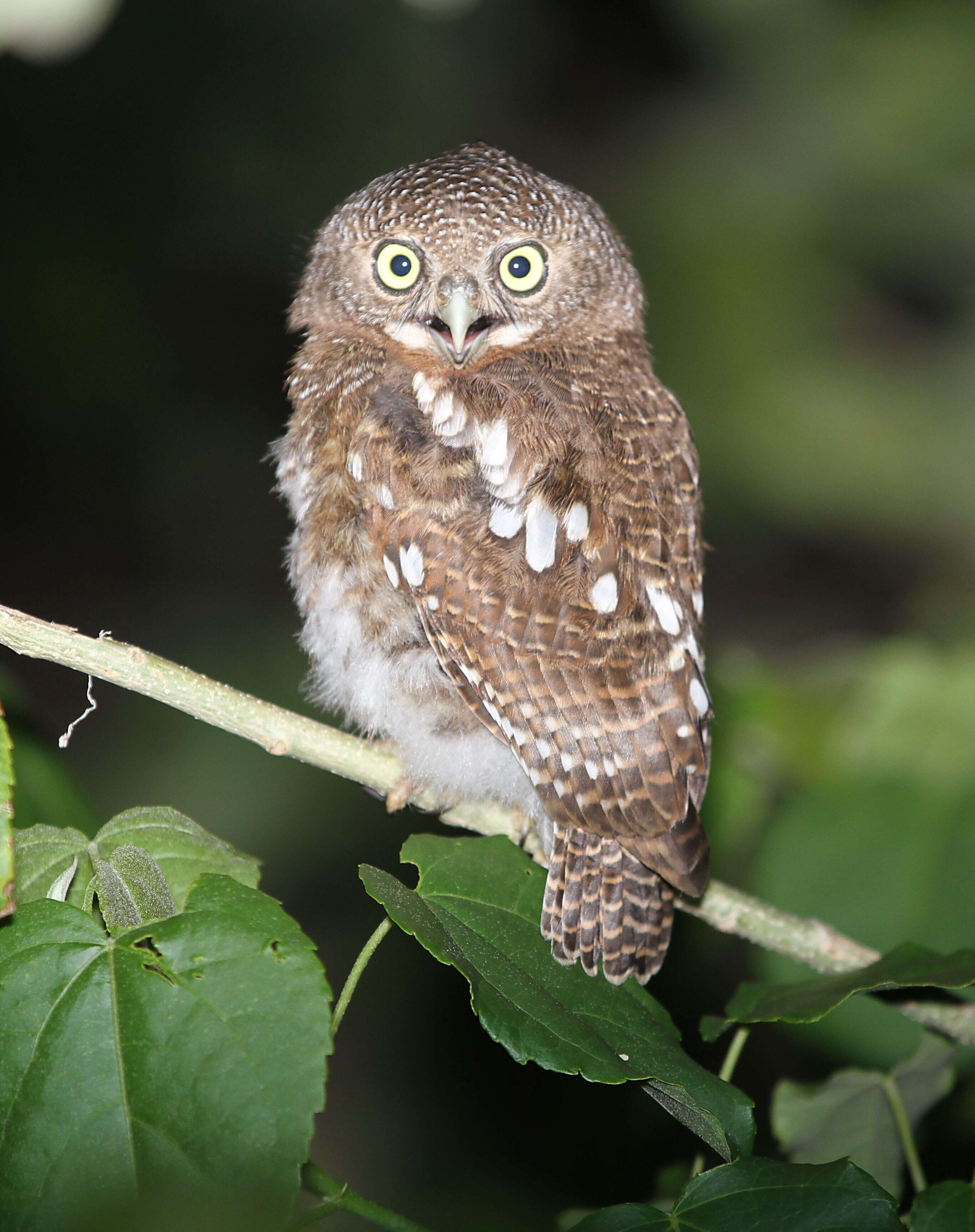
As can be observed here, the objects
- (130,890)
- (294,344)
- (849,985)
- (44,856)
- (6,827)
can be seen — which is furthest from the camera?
(294,344)

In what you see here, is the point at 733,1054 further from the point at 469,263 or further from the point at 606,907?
the point at 469,263

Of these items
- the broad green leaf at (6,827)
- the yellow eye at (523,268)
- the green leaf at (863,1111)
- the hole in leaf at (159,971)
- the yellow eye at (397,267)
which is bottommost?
the green leaf at (863,1111)

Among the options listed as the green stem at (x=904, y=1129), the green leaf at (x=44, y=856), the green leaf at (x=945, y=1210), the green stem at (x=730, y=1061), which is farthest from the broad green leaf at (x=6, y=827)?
the green stem at (x=904, y=1129)

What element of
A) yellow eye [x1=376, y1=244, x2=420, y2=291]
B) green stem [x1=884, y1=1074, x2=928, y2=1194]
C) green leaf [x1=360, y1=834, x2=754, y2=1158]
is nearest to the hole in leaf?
green leaf [x1=360, y1=834, x2=754, y2=1158]

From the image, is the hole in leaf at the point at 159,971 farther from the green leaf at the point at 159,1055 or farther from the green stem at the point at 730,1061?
the green stem at the point at 730,1061

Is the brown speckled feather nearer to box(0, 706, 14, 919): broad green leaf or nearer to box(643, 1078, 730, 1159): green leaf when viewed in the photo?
box(643, 1078, 730, 1159): green leaf

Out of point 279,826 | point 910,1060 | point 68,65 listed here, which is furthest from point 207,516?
point 910,1060

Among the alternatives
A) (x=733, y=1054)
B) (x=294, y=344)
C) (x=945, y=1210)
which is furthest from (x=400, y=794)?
(x=294, y=344)
